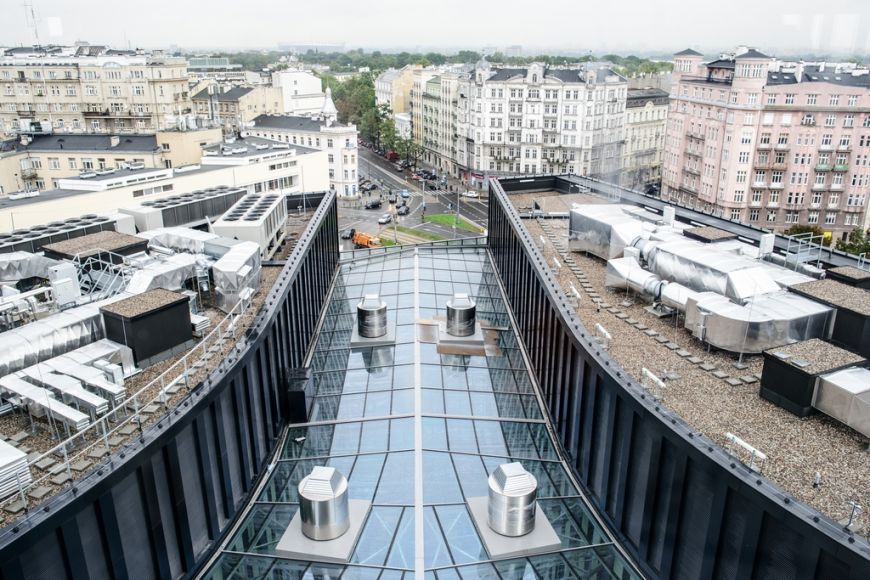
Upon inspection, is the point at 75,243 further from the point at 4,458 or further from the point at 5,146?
the point at 5,146

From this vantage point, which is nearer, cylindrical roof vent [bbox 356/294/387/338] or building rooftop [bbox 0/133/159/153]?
cylindrical roof vent [bbox 356/294/387/338]

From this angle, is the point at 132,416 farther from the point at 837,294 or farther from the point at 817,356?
the point at 837,294

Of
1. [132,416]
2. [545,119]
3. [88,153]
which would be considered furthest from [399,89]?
[132,416]

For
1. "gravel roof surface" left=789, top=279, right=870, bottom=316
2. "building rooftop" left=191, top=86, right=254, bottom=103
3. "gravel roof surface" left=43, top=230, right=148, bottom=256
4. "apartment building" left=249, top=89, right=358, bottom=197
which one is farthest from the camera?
"building rooftop" left=191, top=86, right=254, bottom=103

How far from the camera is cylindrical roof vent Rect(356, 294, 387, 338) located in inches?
1097

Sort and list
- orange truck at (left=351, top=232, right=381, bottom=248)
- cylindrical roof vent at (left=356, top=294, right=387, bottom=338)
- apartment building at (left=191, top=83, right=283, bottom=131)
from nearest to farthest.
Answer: cylindrical roof vent at (left=356, top=294, right=387, bottom=338) < orange truck at (left=351, top=232, right=381, bottom=248) < apartment building at (left=191, top=83, right=283, bottom=131)

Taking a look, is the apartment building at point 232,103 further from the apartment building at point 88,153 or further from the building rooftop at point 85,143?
the apartment building at point 88,153

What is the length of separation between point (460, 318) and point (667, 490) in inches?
551

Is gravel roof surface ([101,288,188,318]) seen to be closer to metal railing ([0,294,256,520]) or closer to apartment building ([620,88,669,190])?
metal railing ([0,294,256,520])

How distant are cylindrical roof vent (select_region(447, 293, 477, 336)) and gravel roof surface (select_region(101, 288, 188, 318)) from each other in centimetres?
1218

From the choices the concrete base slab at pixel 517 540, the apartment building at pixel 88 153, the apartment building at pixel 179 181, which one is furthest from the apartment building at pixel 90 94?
the concrete base slab at pixel 517 540

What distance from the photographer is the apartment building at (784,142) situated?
6912cm

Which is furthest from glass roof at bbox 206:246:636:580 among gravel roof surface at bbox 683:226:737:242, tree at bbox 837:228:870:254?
tree at bbox 837:228:870:254

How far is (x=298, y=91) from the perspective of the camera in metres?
126
